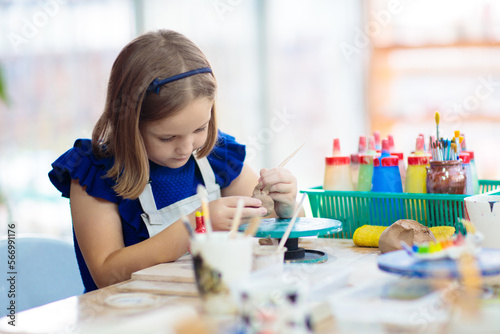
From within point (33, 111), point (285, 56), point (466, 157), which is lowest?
point (466, 157)

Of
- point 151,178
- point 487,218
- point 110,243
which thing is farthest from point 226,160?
point 487,218

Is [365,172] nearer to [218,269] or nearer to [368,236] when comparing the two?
[368,236]

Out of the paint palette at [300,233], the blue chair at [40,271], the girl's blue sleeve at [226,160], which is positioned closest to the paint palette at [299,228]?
the paint palette at [300,233]

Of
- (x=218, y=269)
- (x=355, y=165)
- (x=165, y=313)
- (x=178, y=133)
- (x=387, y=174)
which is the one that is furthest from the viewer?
(x=355, y=165)

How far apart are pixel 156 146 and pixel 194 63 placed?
0.21 meters

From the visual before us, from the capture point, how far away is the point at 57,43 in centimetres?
341

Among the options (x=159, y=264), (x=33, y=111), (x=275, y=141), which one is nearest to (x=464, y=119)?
(x=275, y=141)

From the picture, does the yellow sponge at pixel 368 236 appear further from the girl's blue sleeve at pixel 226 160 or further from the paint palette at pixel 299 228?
the girl's blue sleeve at pixel 226 160

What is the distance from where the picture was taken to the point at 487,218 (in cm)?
112

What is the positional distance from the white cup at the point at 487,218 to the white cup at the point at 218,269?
55 cm

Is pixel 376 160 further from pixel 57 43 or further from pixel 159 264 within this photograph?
pixel 57 43

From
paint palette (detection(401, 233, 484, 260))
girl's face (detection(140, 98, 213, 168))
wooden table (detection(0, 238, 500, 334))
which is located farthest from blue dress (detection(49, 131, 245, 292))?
paint palette (detection(401, 233, 484, 260))

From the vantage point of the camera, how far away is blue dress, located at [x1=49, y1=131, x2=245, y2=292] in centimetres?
137

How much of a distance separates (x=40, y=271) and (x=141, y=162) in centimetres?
39
